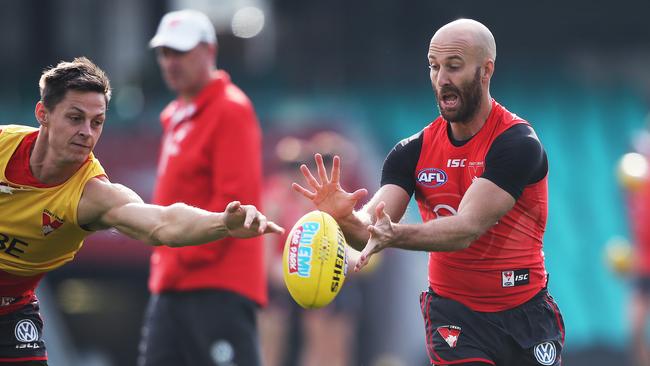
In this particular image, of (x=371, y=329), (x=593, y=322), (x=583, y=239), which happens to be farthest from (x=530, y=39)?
(x=371, y=329)

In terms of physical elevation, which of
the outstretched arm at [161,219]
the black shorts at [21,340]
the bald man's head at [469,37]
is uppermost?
the bald man's head at [469,37]

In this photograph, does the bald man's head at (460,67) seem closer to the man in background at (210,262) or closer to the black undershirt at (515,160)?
the black undershirt at (515,160)

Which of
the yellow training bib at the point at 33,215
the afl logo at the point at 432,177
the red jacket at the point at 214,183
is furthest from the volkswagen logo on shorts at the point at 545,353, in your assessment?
the yellow training bib at the point at 33,215

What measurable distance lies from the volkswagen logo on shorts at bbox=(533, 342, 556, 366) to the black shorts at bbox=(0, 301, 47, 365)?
2.69m

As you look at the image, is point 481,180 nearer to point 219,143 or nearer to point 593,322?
point 219,143

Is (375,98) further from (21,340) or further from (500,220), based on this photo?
(21,340)

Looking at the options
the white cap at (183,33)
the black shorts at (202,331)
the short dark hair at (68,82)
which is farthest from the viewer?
the white cap at (183,33)

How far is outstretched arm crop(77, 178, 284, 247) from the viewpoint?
215 inches

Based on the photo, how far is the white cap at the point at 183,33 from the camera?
25.1 ft

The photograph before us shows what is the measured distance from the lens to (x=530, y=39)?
15.4 metres

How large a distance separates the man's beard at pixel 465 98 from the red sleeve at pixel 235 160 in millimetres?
1834

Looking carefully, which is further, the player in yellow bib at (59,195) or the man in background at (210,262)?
the man in background at (210,262)

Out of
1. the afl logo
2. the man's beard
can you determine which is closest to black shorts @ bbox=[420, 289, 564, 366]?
the afl logo

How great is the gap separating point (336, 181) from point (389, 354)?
21.0ft
